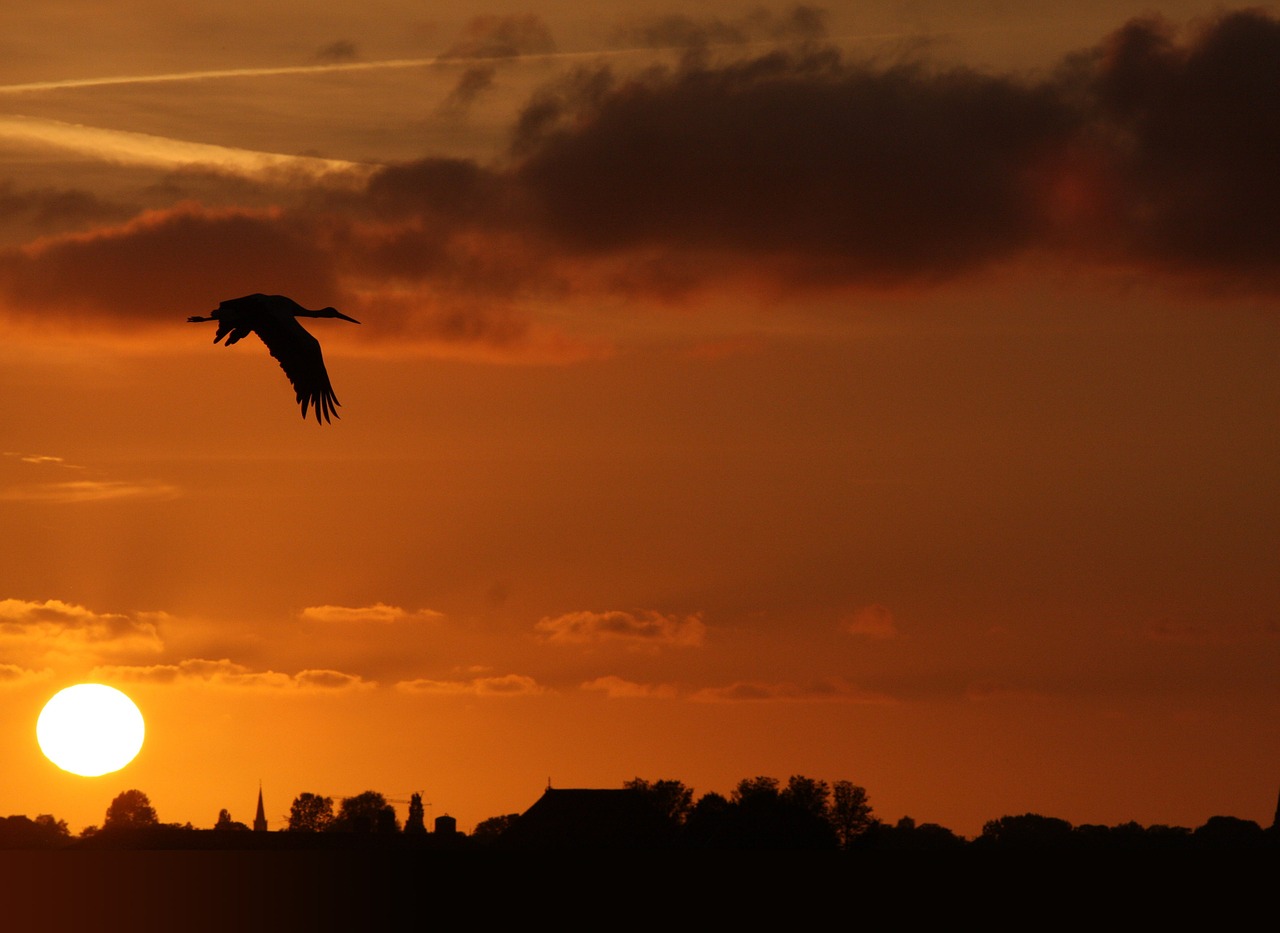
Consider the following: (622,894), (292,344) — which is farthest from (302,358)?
(622,894)

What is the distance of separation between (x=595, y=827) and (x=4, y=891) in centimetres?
9949

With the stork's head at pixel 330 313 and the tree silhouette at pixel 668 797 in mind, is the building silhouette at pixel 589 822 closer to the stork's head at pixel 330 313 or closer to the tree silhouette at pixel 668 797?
the tree silhouette at pixel 668 797

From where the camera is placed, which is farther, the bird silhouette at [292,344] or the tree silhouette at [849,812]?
the tree silhouette at [849,812]

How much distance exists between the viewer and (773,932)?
52.5m

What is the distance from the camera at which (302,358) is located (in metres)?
43.8

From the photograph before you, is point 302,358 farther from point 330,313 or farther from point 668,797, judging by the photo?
point 668,797

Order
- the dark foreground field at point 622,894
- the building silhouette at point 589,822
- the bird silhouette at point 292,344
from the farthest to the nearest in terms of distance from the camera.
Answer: the building silhouette at point 589,822 → the dark foreground field at point 622,894 → the bird silhouette at point 292,344

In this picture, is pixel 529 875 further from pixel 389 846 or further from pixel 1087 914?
pixel 389 846

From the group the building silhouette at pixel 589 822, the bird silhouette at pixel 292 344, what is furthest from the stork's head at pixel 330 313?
the building silhouette at pixel 589 822

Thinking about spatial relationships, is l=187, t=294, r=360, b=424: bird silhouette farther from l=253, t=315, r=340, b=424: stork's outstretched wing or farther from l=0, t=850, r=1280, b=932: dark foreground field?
l=0, t=850, r=1280, b=932: dark foreground field

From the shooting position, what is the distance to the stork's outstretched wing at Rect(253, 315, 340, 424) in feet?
144

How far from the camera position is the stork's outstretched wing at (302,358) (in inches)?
1724

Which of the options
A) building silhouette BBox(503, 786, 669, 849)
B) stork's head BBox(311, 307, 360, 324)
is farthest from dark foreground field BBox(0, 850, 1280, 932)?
building silhouette BBox(503, 786, 669, 849)

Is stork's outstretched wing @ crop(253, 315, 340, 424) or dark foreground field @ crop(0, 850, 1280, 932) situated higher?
stork's outstretched wing @ crop(253, 315, 340, 424)
